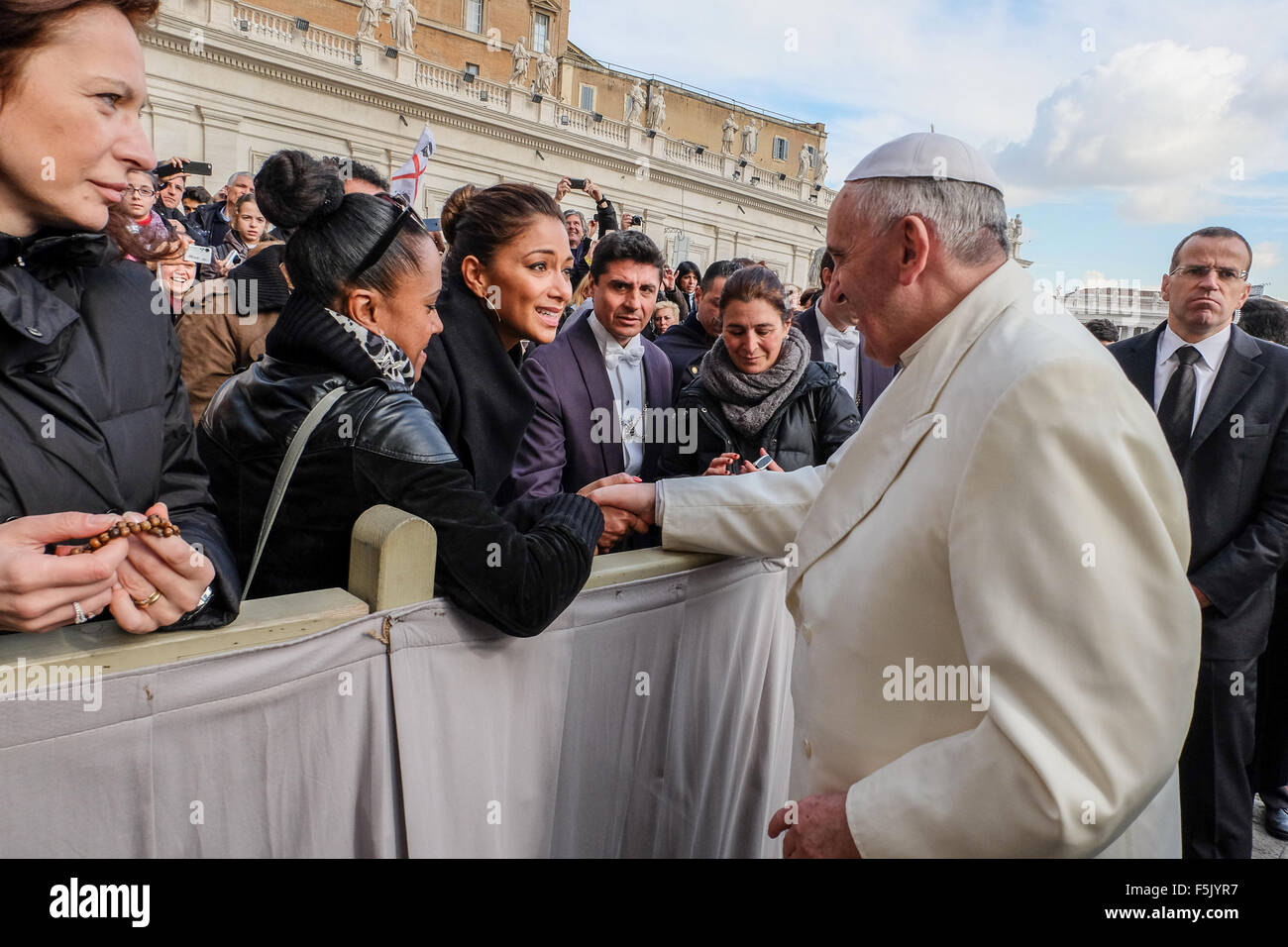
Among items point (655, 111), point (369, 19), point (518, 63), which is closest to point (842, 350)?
point (369, 19)

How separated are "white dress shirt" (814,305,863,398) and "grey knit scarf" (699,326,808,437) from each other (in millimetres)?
1380

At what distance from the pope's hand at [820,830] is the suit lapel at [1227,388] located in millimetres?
2522

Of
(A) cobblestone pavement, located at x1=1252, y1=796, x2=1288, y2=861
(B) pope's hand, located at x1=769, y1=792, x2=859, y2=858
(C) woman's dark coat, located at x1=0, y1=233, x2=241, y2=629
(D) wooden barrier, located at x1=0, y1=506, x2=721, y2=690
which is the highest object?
(C) woman's dark coat, located at x1=0, y1=233, x2=241, y2=629

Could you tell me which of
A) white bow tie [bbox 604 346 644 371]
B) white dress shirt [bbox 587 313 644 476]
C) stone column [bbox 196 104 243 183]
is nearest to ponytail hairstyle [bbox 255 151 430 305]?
white dress shirt [bbox 587 313 644 476]

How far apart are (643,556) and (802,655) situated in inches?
18.3

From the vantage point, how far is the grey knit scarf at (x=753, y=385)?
3410 mm

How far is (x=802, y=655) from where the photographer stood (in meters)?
1.69

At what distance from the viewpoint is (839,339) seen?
195 inches

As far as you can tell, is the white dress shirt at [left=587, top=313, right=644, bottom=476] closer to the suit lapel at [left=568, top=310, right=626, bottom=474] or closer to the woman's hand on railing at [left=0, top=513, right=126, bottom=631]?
the suit lapel at [left=568, top=310, right=626, bottom=474]

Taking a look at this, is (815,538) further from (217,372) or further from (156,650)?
(217,372)

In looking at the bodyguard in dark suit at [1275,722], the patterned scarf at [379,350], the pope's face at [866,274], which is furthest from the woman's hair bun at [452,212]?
the bodyguard in dark suit at [1275,722]

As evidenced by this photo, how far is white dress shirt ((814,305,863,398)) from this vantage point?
4.86 meters

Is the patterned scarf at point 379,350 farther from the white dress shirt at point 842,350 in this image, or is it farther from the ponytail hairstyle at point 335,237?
the white dress shirt at point 842,350

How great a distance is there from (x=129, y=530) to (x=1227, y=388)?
11.4 feet
